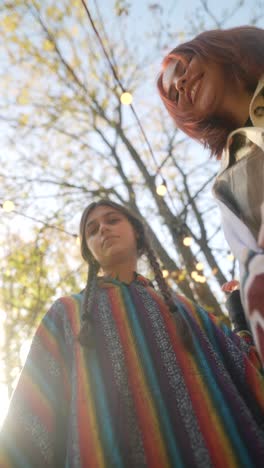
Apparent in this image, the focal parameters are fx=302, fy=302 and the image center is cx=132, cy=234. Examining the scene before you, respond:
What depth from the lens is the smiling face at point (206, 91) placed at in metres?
1.04

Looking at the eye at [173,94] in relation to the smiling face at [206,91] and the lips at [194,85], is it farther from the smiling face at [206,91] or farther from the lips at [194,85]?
the lips at [194,85]

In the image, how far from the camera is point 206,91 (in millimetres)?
1062

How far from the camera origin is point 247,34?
1182mm

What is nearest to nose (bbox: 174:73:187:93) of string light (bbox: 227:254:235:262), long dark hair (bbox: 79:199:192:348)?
long dark hair (bbox: 79:199:192:348)

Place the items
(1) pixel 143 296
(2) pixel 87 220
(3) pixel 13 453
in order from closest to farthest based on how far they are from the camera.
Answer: (3) pixel 13 453 → (1) pixel 143 296 → (2) pixel 87 220

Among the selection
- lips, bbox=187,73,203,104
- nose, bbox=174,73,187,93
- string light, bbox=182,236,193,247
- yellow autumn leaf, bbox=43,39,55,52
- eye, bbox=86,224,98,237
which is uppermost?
yellow autumn leaf, bbox=43,39,55,52

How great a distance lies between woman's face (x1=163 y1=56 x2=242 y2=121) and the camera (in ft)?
3.43

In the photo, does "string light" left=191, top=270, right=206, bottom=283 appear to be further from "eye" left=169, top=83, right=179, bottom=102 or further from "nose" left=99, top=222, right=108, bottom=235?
"eye" left=169, top=83, right=179, bottom=102

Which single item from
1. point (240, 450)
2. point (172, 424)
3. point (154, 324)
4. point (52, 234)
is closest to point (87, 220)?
point (154, 324)

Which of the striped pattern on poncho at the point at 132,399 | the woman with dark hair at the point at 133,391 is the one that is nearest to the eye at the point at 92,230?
the woman with dark hair at the point at 133,391

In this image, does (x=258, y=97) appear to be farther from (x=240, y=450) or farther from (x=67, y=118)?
(x=67, y=118)

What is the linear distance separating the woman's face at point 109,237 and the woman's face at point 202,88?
3.37 ft

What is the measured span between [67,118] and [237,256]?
7.50m

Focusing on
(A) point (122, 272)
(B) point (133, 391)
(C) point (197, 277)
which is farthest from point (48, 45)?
(B) point (133, 391)
